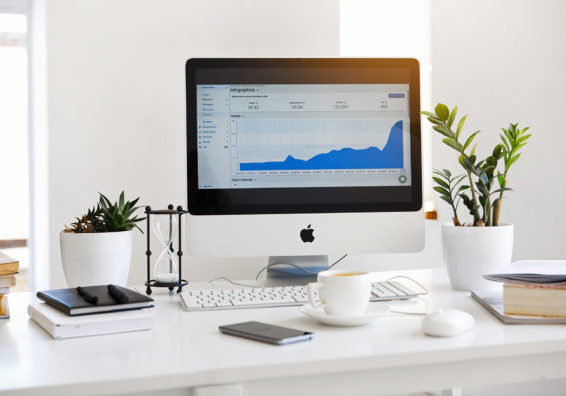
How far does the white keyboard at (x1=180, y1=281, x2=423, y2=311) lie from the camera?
121 cm

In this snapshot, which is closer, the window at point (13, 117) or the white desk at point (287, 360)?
the white desk at point (287, 360)

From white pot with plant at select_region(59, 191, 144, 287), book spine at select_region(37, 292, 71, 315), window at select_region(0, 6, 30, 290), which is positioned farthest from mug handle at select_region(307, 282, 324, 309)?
window at select_region(0, 6, 30, 290)

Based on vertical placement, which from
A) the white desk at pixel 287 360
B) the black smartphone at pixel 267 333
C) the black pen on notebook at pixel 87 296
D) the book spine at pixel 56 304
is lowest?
the white desk at pixel 287 360

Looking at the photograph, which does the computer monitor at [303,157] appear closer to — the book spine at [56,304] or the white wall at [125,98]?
the book spine at [56,304]

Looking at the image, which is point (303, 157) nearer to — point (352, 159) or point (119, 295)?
point (352, 159)

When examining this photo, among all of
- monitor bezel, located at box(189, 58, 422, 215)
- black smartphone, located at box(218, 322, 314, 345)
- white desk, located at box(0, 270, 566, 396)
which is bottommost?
white desk, located at box(0, 270, 566, 396)

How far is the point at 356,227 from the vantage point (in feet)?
5.04

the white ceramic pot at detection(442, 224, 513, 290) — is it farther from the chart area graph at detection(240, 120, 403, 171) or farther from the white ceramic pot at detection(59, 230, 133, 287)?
the white ceramic pot at detection(59, 230, 133, 287)

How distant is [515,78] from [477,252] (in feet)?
4.55

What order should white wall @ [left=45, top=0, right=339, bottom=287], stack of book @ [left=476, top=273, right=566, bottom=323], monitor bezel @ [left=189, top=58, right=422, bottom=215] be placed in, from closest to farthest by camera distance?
1. stack of book @ [left=476, top=273, right=566, bottom=323]
2. monitor bezel @ [left=189, top=58, right=422, bottom=215]
3. white wall @ [left=45, top=0, right=339, bottom=287]

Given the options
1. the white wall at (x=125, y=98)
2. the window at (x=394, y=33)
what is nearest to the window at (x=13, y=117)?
the white wall at (x=125, y=98)

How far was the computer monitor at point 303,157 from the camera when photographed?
1505 mm

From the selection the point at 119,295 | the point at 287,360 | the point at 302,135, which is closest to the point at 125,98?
the point at 302,135

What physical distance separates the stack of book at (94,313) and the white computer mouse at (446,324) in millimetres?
462
